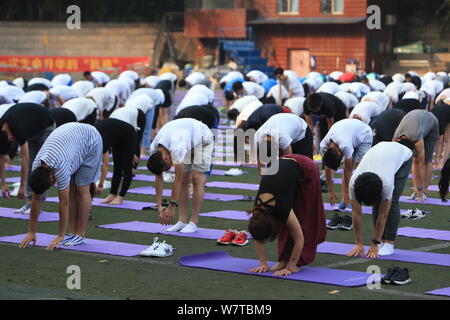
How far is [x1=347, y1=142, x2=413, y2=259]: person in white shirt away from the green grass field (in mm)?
281

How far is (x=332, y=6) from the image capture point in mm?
38656

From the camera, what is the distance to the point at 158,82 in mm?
20891

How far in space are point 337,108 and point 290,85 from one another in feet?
19.3

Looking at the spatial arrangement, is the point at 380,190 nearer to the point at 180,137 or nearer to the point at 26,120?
the point at 180,137

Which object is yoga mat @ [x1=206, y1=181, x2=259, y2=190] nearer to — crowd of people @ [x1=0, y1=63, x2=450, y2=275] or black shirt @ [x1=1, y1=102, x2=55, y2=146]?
crowd of people @ [x1=0, y1=63, x2=450, y2=275]

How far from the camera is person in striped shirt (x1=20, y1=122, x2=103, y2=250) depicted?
362 inches

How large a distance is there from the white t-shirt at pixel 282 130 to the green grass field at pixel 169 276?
3.65ft

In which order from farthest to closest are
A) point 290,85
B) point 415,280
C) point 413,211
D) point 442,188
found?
1. point 290,85
2. point 413,211
3. point 442,188
4. point 415,280

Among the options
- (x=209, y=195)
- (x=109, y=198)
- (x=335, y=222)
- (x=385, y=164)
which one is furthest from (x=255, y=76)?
(x=385, y=164)

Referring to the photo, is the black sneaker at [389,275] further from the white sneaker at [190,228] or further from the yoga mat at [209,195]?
the yoga mat at [209,195]

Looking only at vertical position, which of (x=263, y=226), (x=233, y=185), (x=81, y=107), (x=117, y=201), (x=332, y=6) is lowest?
(x=233, y=185)

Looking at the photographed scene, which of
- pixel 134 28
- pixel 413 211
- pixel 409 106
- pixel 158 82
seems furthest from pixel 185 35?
pixel 413 211

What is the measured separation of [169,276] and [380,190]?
2.03 meters
